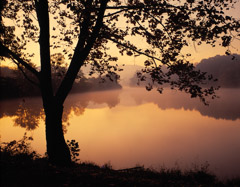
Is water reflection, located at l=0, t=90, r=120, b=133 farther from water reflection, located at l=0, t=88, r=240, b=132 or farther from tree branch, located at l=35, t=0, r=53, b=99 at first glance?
tree branch, located at l=35, t=0, r=53, b=99

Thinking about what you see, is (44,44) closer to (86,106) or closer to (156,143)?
(156,143)

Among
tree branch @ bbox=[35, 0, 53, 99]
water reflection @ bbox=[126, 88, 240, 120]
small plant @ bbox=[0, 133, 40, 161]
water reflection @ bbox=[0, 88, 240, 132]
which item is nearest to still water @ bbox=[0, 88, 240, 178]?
water reflection @ bbox=[0, 88, 240, 132]

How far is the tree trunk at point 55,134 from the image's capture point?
8.88 metres

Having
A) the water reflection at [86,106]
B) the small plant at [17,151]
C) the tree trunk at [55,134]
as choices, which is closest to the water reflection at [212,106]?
the water reflection at [86,106]

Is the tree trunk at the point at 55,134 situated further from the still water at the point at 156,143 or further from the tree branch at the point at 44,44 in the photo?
the still water at the point at 156,143

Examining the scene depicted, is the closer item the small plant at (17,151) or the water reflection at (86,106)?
the small plant at (17,151)

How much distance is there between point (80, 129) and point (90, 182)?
71.6 feet

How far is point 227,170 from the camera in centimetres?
1343

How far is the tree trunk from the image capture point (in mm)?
8883

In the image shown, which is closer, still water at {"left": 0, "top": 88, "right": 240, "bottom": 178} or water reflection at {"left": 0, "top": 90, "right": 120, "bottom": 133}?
still water at {"left": 0, "top": 88, "right": 240, "bottom": 178}

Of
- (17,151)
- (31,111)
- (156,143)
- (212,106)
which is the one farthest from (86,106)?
(17,151)

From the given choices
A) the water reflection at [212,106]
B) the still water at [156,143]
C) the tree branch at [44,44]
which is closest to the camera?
the tree branch at [44,44]

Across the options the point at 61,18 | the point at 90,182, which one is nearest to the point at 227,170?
the point at 90,182

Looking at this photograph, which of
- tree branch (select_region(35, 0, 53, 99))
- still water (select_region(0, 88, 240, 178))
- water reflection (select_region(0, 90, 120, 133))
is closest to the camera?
tree branch (select_region(35, 0, 53, 99))
